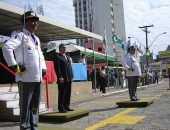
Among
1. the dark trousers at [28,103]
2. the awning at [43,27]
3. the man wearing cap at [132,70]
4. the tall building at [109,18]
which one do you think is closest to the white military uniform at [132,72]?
the man wearing cap at [132,70]

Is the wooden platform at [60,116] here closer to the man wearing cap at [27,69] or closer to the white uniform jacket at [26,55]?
the man wearing cap at [27,69]

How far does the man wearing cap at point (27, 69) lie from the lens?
6.32 m

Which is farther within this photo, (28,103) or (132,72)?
(132,72)

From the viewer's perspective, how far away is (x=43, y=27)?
17156 mm

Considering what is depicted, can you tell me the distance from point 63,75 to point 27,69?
320 centimetres

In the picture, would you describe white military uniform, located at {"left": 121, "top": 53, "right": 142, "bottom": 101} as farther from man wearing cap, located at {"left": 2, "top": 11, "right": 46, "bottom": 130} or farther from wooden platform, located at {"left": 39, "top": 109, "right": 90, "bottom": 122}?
man wearing cap, located at {"left": 2, "top": 11, "right": 46, "bottom": 130}

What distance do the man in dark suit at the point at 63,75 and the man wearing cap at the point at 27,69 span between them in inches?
115

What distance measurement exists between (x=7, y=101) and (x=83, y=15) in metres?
54.5

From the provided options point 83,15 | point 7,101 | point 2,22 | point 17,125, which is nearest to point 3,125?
point 17,125

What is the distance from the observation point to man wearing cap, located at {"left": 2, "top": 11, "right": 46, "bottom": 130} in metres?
6.32

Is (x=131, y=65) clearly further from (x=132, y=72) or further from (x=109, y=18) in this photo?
(x=109, y=18)

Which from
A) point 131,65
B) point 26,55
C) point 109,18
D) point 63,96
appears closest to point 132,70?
point 131,65

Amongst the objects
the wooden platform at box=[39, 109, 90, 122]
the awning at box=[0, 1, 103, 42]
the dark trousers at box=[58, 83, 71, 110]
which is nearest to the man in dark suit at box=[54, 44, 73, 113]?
the dark trousers at box=[58, 83, 71, 110]

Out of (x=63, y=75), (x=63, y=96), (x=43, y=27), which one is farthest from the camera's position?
(x=43, y=27)
